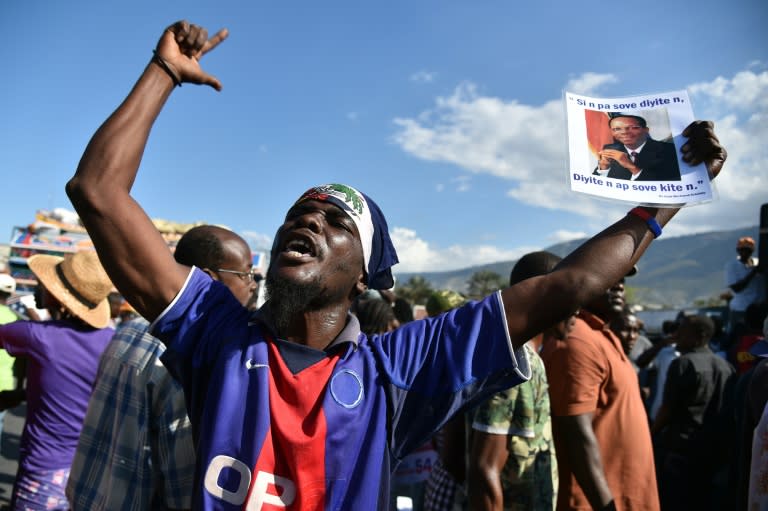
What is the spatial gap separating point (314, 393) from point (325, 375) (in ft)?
0.22

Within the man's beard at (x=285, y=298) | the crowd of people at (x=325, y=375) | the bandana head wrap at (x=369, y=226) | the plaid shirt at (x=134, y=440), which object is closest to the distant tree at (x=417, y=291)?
the crowd of people at (x=325, y=375)

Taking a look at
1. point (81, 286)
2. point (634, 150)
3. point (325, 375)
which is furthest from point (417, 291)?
point (325, 375)

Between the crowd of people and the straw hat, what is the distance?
96 centimetres

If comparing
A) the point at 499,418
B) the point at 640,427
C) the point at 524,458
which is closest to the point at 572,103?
the point at 499,418

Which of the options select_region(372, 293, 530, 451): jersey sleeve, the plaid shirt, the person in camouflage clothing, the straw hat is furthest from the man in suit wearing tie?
the straw hat

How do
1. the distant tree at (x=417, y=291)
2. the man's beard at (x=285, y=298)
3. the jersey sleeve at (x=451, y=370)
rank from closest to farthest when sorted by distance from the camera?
the jersey sleeve at (x=451, y=370), the man's beard at (x=285, y=298), the distant tree at (x=417, y=291)

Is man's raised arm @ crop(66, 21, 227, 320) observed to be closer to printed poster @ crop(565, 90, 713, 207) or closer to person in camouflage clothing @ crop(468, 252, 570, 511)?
printed poster @ crop(565, 90, 713, 207)

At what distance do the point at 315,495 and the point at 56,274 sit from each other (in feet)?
9.88

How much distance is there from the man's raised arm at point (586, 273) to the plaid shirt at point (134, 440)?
141cm

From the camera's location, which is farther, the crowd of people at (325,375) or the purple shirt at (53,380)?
the purple shirt at (53,380)

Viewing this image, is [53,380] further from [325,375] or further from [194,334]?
[325,375]

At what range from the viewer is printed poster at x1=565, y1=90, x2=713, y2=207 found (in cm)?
193

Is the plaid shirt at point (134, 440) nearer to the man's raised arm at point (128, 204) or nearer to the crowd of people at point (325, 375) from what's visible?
the crowd of people at point (325, 375)

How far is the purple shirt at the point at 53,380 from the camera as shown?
3.48 m
